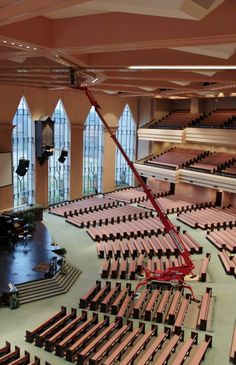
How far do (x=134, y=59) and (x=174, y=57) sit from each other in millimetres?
1072

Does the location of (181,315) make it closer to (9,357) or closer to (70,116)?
(9,357)

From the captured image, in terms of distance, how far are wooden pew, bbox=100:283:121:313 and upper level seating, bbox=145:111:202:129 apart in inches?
714

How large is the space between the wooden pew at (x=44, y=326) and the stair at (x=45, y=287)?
75.2 inches

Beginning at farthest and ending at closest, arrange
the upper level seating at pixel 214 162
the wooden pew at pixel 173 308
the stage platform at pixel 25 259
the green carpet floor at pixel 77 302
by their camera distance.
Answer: the upper level seating at pixel 214 162
the stage platform at pixel 25 259
the wooden pew at pixel 173 308
the green carpet floor at pixel 77 302

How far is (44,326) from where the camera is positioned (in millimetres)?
12031

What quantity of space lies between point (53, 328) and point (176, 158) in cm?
2139

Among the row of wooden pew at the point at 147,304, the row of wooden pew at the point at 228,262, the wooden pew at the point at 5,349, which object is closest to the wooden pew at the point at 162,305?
the row of wooden pew at the point at 147,304

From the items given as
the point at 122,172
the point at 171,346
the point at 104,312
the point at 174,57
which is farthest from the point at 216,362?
the point at 122,172

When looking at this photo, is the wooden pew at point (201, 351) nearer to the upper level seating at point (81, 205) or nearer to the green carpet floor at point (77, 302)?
the green carpet floor at point (77, 302)

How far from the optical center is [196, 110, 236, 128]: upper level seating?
2894cm

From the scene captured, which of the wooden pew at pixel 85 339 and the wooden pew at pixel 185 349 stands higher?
the wooden pew at pixel 185 349

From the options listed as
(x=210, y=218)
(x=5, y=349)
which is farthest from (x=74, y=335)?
(x=210, y=218)

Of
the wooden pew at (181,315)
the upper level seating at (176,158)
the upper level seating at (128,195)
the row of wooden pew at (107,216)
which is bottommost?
the wooden pew at (181,315)

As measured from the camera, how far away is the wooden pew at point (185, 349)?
998 centimetres
